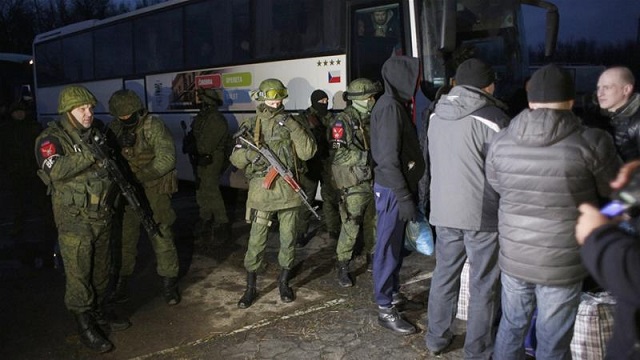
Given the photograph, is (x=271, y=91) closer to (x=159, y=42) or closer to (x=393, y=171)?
(x=393, y=171)

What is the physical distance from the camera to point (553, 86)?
2.58 meters

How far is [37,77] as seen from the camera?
48.3ft

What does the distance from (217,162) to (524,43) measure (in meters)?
4.21

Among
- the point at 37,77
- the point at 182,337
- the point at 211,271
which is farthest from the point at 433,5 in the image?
the point at 37,77

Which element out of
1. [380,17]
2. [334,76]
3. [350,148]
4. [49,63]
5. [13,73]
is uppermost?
[13,73]

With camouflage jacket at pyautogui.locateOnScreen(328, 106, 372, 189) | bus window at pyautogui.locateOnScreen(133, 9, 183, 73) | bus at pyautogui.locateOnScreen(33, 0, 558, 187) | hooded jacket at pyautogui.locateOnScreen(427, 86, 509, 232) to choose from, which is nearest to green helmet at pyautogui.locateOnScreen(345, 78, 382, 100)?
camouflage jacket at pyautogui.locateOnScreen(328, 106, 372, 189)

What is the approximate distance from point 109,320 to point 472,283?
9.39 ft

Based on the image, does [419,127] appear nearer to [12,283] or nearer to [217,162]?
[217,162]

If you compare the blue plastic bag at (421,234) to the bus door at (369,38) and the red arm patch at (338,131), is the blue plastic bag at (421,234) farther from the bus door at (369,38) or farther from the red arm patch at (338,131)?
the bus door at (369,38)

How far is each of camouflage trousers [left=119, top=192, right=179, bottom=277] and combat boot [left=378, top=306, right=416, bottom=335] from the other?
1894 mm

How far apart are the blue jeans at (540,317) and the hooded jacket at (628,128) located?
1.39 m

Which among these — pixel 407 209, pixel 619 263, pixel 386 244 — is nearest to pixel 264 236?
pixel 386 244

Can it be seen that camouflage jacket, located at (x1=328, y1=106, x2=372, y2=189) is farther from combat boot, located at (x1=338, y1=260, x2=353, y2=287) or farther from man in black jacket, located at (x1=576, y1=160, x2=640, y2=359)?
man in black jacket, located at (x1=576, y1=160, x2=640, y2=359)

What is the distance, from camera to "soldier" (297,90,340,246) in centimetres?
620
